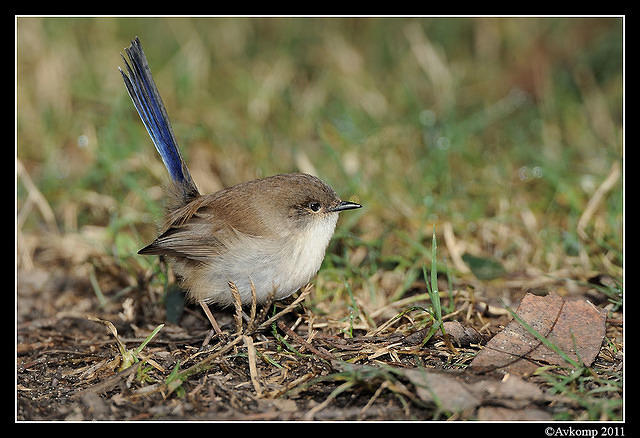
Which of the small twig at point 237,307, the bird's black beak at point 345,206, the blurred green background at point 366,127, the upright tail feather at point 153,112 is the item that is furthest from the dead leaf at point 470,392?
the upright tail feather at point 153,112

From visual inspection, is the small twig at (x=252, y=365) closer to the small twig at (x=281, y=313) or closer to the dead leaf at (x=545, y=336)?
the small twig at (x=281, y=313)

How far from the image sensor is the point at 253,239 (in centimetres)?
419

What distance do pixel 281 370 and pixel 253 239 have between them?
0.81 metres

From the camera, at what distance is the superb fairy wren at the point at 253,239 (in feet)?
13.6

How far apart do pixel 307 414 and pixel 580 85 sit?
5313 mm

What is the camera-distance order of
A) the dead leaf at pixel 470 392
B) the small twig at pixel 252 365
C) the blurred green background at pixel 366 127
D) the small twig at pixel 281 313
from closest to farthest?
the dead leaf at pixel 470 392 < the small twig at pixel 252 365 < the small twig at pixel 281 313 < the blurred green background at pixel 366 127

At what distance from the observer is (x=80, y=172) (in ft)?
20.6

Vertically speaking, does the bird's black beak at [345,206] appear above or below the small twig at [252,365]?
above

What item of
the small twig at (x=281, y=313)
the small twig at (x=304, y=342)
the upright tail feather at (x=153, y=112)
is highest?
the upright tail feather at (x=153, y=112)

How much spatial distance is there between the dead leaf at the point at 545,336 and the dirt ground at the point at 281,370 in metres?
0.09

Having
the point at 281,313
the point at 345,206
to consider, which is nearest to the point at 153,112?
the point at 345,206

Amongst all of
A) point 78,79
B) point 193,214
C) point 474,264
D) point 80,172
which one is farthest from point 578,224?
point 78,79

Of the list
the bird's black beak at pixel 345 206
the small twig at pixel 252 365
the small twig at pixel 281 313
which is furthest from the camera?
the bird's black beak at pixel 345 206

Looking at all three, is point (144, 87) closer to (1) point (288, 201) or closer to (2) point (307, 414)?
(1) point (288, 201)
